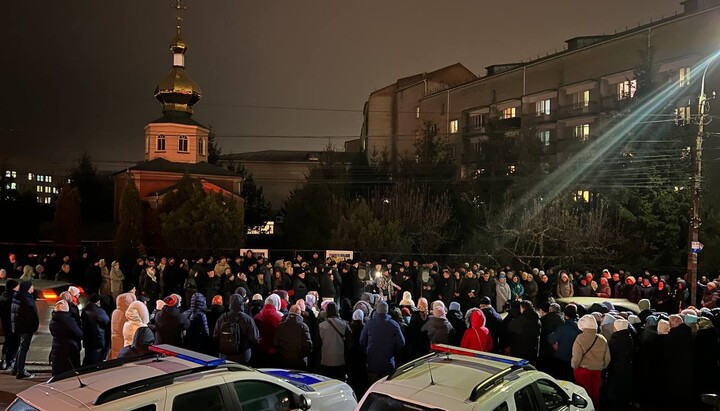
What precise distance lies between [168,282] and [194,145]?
33205mm

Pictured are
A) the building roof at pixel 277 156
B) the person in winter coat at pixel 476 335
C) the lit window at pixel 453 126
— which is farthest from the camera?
the building roof at pixel 277 156

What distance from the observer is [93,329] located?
10273 millimetres

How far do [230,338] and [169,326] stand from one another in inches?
48.1

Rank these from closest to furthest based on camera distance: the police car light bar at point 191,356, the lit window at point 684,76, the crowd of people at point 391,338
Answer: the police car light bar at point 191,356 → the crowd of people at point 391,338 → the lit window at point 684,76

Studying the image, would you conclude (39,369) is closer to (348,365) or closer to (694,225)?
(348,365)

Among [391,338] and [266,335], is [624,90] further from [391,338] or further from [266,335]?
[266,335]

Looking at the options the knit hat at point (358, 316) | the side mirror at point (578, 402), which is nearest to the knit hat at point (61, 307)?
the knit hat at point (358, 316)

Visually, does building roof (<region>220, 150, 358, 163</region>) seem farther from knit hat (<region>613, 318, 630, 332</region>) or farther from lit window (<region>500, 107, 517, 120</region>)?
knit hat (<region>613, 318, 630, 332</region>)

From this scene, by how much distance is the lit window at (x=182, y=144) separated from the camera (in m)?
51.1

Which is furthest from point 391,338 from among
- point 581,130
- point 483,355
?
point 581,130

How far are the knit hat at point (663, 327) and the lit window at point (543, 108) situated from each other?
4283cm

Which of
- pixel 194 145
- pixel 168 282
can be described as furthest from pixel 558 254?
pixel 194 145

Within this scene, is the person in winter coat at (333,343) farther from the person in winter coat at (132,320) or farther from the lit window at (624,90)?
the lit window at (624,90)

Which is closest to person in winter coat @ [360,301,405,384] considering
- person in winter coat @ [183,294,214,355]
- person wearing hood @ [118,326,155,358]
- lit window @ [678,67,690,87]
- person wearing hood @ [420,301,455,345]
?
person wearing hood @ [420,301,455,345]
